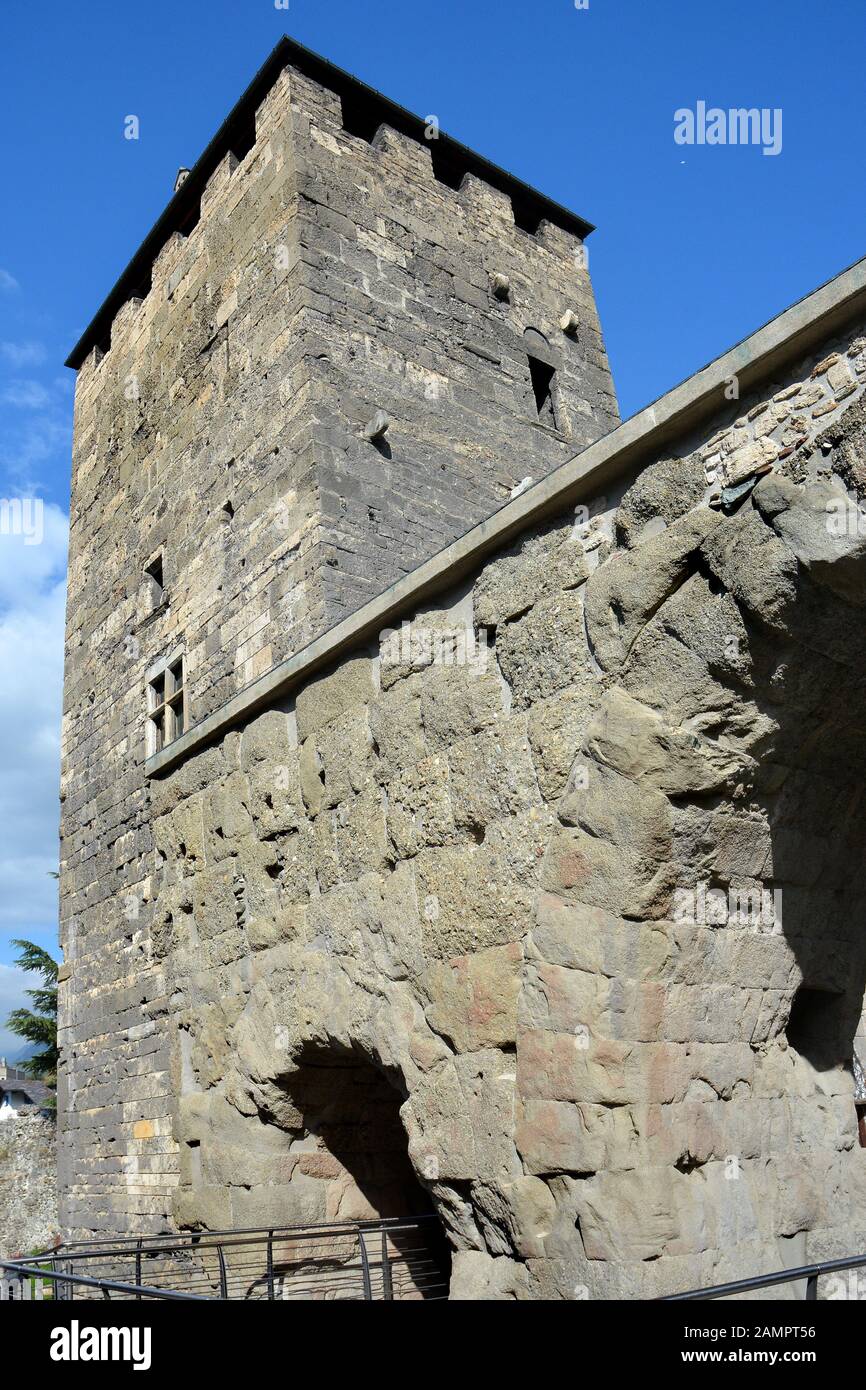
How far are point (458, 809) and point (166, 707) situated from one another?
542 centimetres

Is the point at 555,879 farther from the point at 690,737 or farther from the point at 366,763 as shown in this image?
the point at 366,763

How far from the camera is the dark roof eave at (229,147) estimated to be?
945 cm

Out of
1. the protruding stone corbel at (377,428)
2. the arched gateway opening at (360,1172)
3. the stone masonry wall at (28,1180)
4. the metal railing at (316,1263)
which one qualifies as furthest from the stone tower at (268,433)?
the stone masonry wall at (28,1180)

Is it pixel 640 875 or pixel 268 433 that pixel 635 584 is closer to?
pixel 640 875

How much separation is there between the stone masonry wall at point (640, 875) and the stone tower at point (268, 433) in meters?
3.07

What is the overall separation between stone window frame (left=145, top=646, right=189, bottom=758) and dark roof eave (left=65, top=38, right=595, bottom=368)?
4.58 m

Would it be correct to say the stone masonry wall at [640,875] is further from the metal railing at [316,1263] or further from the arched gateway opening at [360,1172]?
the metal railing at [316,1263]

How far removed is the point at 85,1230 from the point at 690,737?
24.2 feet

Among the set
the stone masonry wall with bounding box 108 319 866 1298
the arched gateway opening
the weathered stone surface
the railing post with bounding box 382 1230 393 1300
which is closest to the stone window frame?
the arched gateway opening

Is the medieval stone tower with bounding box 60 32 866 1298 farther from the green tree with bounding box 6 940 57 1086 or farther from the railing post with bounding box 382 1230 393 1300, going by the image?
the green tree with bounding box 6 940 57 1086

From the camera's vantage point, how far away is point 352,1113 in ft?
19.9

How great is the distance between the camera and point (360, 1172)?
6.18m

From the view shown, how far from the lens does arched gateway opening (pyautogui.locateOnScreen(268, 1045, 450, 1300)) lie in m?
5.76
